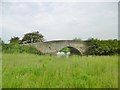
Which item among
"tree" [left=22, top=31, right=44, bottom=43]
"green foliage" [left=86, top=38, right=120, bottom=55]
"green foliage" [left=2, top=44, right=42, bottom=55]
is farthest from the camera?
"tree" [left=22, top=31, right=44, bottom=43]

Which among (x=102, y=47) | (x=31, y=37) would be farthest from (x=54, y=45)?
(x=31, y=37)

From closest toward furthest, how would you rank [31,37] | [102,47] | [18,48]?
1. [18,48]
2. [102,47]
3. [31,37]

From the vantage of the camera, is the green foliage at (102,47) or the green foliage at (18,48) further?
the green foliage at (102,47)

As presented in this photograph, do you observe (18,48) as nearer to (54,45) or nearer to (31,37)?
(54,45)

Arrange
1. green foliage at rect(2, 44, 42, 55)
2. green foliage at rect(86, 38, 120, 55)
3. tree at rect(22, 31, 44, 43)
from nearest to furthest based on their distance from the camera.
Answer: green foliage at rect(2, 44, 42, 55) < green foliage at rect(86, 38, 120, 55) < tree at rect(22, 31, 44, 43)

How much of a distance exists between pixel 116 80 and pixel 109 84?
12.3 inches

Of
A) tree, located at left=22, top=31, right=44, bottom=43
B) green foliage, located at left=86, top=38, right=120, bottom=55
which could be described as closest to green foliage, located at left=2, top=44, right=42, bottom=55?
green foliage, located at left=86, top=38, right=120, bottom=55

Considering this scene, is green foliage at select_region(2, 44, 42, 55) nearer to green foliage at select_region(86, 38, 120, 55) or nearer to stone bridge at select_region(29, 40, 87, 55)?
stone bridge at select_region(29, 40, 87, 55)

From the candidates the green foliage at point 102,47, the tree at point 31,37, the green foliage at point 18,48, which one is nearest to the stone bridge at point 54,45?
the green foliage at point 18,48

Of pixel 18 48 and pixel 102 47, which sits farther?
pixel 102 47

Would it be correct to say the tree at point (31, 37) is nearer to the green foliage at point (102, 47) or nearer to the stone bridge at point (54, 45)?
the stone bridge at point (54, 45)

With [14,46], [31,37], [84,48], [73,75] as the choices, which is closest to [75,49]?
[84,48]

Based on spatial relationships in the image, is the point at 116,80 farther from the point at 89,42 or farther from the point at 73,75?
the point at 89,42

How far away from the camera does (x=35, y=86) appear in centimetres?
338
